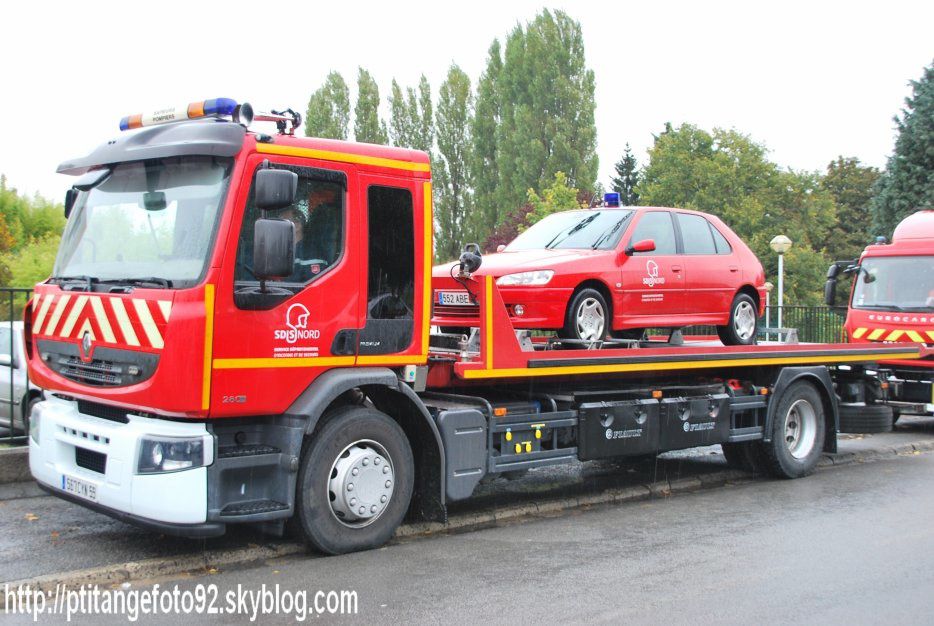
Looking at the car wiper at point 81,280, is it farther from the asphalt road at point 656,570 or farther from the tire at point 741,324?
the tire at point 741,324

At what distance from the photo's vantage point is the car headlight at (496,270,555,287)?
8398 mm

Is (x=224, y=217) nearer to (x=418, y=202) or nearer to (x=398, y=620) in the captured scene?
(x=418, y=202)

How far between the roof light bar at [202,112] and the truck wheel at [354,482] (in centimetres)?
210

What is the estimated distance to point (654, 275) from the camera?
30.8 ft

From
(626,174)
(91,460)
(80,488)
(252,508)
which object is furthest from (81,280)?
(626,174)

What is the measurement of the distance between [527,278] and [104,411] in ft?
12.4

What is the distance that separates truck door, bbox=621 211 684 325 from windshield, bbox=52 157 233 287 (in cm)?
442

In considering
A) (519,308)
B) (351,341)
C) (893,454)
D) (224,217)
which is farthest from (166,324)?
(893,454)

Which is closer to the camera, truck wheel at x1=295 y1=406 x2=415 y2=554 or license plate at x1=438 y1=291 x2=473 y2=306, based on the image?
truck wheel at x1=295 y1=406 x2=415 y2=554

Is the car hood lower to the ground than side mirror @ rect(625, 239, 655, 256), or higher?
lower

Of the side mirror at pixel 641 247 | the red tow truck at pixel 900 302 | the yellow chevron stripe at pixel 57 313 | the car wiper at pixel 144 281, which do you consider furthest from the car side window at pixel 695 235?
the yellow chevron stripe at pixel 57 313

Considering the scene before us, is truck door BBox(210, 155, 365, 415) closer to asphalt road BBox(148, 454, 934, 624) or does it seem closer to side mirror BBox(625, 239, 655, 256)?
asphalt road BBox(148, 454, 934, 624)

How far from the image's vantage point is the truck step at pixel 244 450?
19.5 feet

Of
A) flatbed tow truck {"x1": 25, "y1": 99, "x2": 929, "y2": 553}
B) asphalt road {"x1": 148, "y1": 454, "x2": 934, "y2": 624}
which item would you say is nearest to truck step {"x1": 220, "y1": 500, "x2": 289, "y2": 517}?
flatbed tow truck {"x1": 25, "y1": 99, "x2": 929, "y2": 553}
